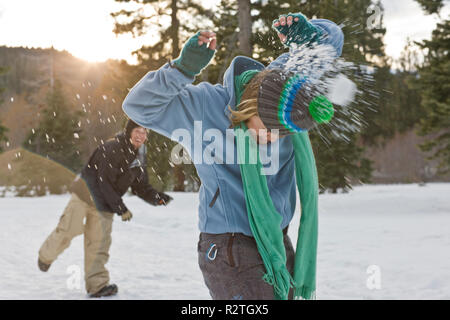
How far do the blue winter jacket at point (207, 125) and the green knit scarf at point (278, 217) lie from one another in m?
0.06

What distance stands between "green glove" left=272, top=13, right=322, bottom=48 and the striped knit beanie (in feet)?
1.16

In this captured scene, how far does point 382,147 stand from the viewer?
120 feet

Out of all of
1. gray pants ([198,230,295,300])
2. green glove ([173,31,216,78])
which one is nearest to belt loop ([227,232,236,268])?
gray pants ([198,230,295,300])

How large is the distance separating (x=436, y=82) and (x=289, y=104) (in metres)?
11.8

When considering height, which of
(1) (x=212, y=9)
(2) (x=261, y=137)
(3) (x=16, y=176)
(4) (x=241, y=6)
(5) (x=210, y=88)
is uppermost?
(1) (x=212, y=9)

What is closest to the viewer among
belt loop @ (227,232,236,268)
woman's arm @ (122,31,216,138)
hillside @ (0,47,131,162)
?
woman's arm @ (122,31,216,138)

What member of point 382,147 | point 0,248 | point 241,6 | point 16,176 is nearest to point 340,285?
point 0,248

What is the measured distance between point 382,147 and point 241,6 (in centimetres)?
2751

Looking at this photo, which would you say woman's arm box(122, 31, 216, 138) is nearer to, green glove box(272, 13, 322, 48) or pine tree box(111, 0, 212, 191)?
green glove box(272, 13, 322, 48)

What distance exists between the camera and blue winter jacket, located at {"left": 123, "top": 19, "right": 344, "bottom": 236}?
1904 millimetres

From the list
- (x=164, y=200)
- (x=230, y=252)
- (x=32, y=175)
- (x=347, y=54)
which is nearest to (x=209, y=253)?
(x=230, y=252)

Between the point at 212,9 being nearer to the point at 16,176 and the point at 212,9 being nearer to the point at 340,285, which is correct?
the point at 340,285

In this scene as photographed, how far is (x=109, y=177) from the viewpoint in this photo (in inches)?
197

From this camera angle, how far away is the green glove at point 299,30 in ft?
7.31
